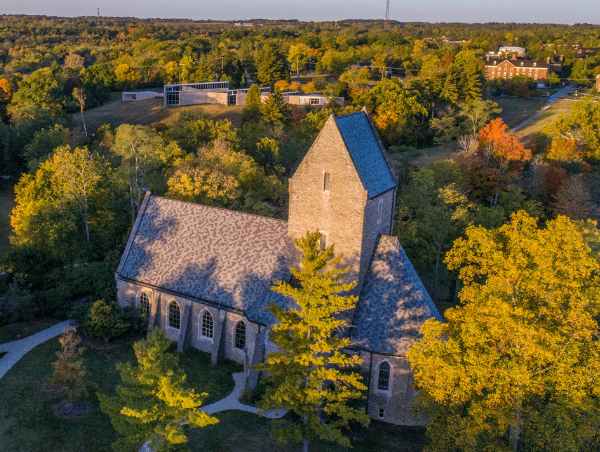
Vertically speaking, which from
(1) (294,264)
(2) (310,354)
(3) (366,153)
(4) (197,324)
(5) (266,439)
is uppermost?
(3) (366,153)

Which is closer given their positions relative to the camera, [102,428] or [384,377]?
[102,428]

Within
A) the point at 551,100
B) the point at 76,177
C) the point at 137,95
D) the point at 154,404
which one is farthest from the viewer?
the point at 551,100

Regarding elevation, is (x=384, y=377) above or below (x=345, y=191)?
below

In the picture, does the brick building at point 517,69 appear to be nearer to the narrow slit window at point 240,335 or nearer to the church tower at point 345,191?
the church tower at point 345,191

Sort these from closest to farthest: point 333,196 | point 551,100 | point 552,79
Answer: point 333,196, point 551,100, point 552,79

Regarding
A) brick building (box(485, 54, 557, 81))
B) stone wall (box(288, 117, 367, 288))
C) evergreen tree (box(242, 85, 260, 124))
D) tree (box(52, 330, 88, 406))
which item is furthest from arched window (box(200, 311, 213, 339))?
brick building (box(485, 54, 557, 81))

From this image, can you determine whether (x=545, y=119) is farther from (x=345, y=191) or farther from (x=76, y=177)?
(x=76, y=177)

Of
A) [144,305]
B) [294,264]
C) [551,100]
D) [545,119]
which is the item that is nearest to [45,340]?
[144,305]
